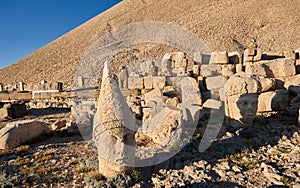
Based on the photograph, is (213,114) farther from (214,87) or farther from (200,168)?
(200,168)

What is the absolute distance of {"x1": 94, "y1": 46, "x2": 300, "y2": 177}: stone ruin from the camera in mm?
4191

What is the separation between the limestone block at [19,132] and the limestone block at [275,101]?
6.02 meters

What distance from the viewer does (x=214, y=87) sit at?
30.3 ft

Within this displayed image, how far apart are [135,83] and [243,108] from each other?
604 centimetres

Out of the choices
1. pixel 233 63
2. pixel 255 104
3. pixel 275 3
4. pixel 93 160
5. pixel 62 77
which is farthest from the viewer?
pixel 275 3

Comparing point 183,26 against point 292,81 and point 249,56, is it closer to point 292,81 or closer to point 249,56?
point 249,56

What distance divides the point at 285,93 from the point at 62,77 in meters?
26.7

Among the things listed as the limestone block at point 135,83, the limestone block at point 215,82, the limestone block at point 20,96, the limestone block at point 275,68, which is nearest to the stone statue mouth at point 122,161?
the limestone block at point 215,82

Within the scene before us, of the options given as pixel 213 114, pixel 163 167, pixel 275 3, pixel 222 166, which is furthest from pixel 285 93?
pixel 275 3

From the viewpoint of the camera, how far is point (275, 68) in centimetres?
935

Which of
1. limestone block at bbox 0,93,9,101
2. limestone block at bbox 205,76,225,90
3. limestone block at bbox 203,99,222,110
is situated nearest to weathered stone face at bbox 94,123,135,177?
limestone block at bbox 203,99,222,110

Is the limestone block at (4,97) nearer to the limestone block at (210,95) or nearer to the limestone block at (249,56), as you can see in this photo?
the limestone block at (210,95)

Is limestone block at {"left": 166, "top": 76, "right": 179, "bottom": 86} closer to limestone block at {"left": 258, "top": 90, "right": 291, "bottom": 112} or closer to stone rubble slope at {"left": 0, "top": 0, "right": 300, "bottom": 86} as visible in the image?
limestone block at {"left": 258, "top": 90, "right": 291, "bottom": 112}

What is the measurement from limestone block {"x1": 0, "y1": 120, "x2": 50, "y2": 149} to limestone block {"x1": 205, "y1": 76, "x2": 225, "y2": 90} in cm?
555
